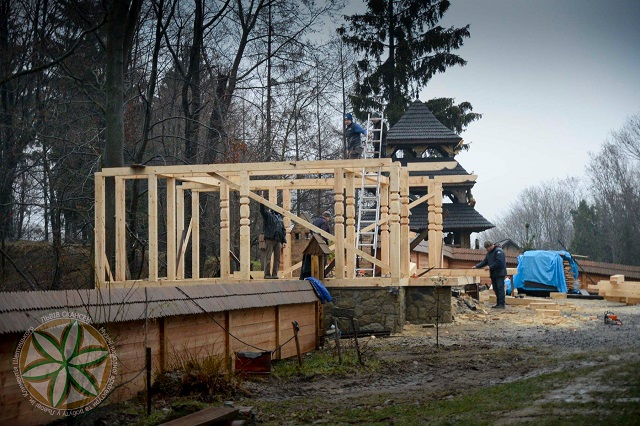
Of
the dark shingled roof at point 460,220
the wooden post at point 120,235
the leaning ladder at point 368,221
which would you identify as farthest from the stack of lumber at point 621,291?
the wooden post at point 120,235

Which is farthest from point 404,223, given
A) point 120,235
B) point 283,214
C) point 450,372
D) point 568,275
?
point 568,275

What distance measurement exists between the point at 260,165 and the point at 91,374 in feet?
29.5

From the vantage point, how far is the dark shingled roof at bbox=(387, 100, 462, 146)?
3800cm

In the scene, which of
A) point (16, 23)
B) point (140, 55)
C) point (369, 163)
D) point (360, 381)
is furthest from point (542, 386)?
point (16, 23)

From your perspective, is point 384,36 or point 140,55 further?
point 384,36

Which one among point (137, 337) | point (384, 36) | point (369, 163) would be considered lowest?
point (137, 337)

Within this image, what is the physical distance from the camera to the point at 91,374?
789 centimetres

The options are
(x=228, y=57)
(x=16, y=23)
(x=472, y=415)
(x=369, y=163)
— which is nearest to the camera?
(x=472, y=415)

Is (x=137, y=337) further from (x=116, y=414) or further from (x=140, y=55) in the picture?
(x=140, y=55)

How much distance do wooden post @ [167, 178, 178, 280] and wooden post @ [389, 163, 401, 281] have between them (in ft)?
16.2

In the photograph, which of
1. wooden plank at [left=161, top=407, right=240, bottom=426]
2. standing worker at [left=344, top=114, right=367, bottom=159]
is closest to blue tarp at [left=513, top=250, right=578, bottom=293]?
standing worker at [left=344, top=114, right=367, bottom=159]

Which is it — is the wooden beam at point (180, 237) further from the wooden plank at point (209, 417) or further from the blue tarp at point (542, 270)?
the blue tarp at point (542, 270)

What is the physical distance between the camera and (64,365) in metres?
7.59

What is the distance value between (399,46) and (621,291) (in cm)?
2139
